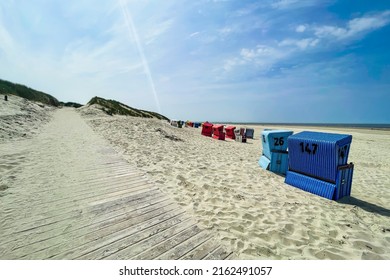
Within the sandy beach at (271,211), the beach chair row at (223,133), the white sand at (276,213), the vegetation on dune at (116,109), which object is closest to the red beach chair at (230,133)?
the beach chair row at (223,133)

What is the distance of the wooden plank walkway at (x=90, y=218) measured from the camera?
3068 millimetres

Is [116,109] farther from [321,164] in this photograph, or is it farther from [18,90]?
[321,164]

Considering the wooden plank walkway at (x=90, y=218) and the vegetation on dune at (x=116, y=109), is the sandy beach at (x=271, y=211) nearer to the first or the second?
the wooden plank walkway at (x=90, y=218)

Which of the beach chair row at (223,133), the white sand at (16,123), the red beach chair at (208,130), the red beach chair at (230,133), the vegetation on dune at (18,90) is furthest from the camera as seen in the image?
the vegetation on dune at (18,90)

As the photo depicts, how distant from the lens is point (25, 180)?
17.5 ft

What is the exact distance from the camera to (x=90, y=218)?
3.87 metres

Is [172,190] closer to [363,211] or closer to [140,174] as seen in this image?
[140,174]

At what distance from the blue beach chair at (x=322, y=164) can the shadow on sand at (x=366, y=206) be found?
6.4 inches

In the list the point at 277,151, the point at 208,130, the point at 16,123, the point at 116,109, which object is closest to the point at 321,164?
the point at 277,151

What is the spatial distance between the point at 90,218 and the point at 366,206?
7529 mm

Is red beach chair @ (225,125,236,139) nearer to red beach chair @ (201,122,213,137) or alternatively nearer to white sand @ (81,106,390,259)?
red beach chair @ (201,122,213,137)
